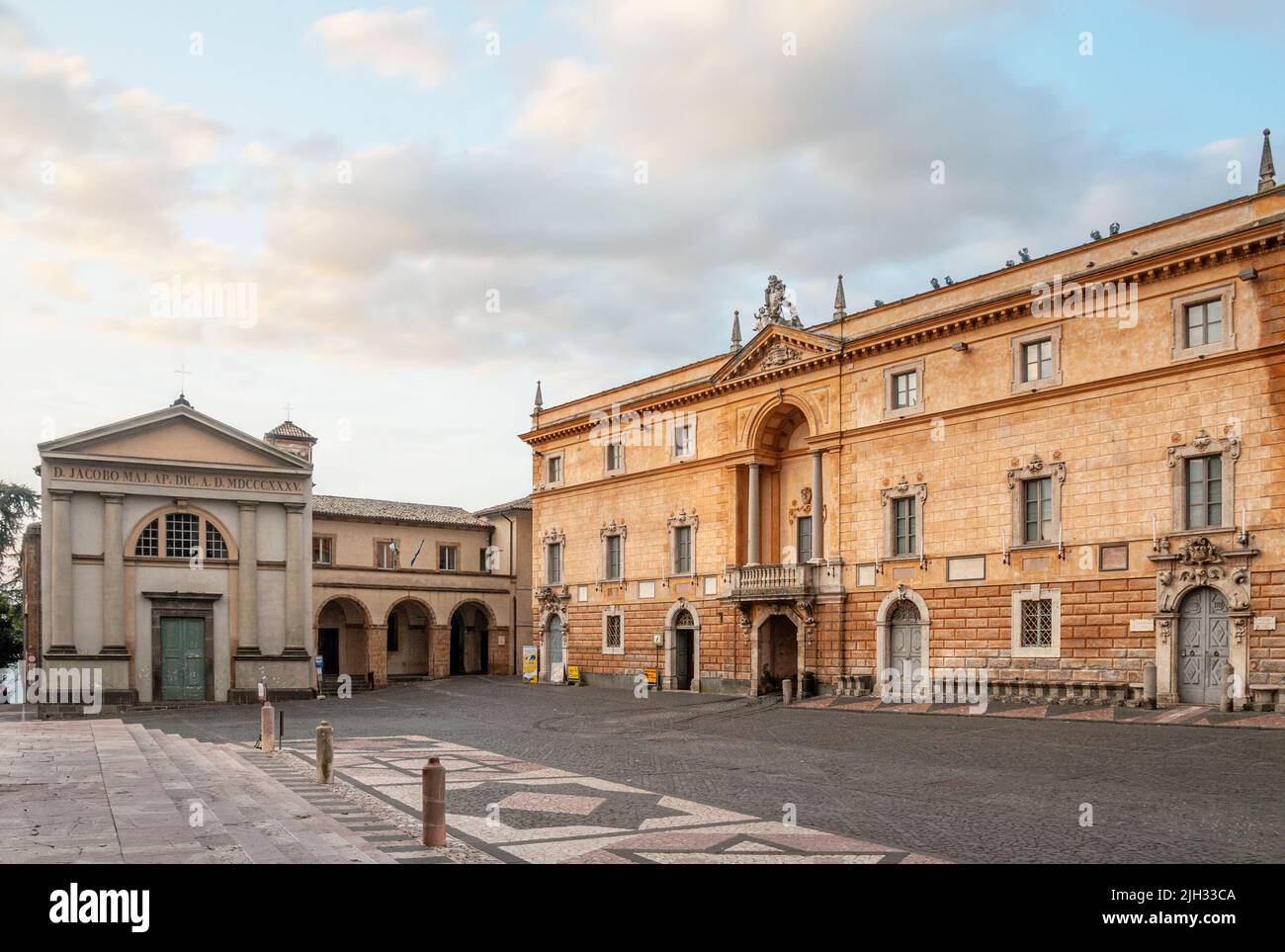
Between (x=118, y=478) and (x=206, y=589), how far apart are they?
509cm

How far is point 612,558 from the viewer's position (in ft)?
156

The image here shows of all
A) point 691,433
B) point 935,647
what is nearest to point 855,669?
point 935,647

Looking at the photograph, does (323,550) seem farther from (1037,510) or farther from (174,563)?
(1037,510)

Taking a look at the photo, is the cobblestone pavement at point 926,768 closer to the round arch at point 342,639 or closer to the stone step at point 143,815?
the stone step at point 143,815

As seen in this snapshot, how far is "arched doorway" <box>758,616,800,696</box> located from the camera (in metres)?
38.8

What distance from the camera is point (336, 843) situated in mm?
11336

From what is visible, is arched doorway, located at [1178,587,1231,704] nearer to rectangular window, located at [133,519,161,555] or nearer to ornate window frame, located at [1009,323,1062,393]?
ornate window frame, located at [1009,323,1062,393]

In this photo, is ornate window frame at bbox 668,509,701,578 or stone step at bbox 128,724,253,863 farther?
ornate window frame at bbox 668,509,701,578

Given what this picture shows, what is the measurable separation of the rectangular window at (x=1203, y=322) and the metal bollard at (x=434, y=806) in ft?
74.0

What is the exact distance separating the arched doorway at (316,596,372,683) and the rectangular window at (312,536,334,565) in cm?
223

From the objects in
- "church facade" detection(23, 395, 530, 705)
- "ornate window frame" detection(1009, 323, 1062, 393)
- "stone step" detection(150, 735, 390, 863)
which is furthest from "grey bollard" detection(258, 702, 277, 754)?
"church facade" detection(23, 395, 530, 705)

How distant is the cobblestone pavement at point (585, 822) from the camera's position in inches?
471
